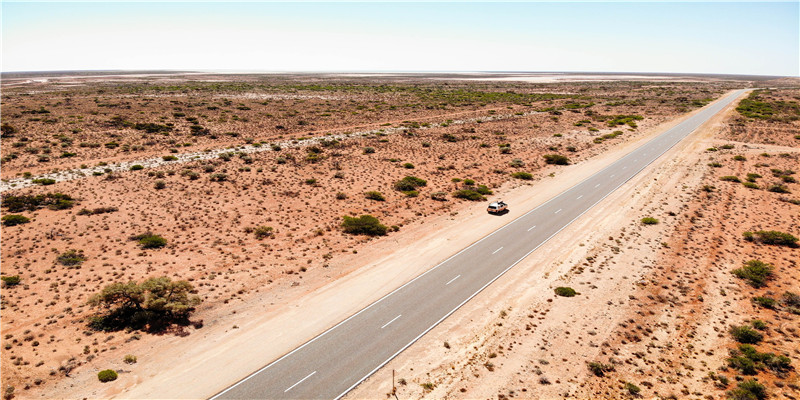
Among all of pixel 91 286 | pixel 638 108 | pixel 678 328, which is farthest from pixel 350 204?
pixel 638 108

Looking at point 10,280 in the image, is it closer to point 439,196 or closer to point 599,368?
point 599,368

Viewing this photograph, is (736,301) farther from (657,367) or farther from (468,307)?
(468,307)

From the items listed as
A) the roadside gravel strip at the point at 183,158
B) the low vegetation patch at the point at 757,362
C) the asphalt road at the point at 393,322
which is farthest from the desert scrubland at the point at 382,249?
the asphalt road at the point at 393,322

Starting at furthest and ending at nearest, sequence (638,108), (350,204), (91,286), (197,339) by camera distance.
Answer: (638,108) → (350,204) → (91,286) → (197,339)

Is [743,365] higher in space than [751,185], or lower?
lower

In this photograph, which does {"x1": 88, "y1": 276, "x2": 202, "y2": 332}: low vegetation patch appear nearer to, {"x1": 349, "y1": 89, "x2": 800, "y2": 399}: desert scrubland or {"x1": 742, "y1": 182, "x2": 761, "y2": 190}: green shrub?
{"x1": 349, "y1": 89, "x2": 800, "y2": 399}: desert scrubland

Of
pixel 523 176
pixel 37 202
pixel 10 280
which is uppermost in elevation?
pixel 523 176

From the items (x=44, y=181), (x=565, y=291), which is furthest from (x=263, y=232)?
(x=44, y=181)
